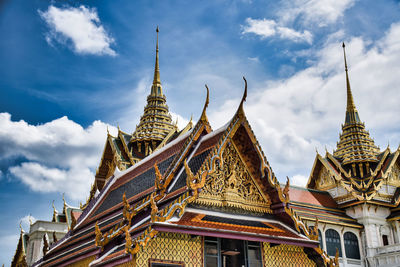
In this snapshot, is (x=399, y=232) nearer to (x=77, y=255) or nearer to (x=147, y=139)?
(x=147, y=139)

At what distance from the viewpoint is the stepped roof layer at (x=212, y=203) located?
8.02 meters

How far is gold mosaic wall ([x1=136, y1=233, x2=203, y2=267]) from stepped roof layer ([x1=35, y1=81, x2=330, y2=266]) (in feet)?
0.97

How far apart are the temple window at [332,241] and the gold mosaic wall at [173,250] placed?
72.9 ft

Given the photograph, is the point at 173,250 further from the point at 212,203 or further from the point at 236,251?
the point at 236,251

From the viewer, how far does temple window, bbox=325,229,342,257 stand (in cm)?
2875

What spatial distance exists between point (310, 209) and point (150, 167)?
774 inches

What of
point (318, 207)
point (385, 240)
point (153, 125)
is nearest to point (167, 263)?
point (318, 207)

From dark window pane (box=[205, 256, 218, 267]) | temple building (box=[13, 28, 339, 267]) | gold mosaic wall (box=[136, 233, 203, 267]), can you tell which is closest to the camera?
gold mosaic wall (box=[136, 233, 203, 267])

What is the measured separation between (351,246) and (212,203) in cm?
2440

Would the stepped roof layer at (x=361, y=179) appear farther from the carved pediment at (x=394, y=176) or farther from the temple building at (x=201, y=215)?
the temple building at (x=201, y=215)

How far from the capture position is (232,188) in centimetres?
909

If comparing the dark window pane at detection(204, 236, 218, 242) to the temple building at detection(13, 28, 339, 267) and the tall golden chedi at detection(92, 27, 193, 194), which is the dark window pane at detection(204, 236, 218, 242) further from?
the tall golden chedi at detection(92, 27, 193, 194)

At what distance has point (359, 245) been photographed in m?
30.8

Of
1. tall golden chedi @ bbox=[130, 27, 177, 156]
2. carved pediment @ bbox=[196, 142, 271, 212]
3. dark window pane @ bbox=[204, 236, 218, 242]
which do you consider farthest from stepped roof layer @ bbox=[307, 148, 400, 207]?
dark window pane @ bbox=[204, 236, 218, 242]
